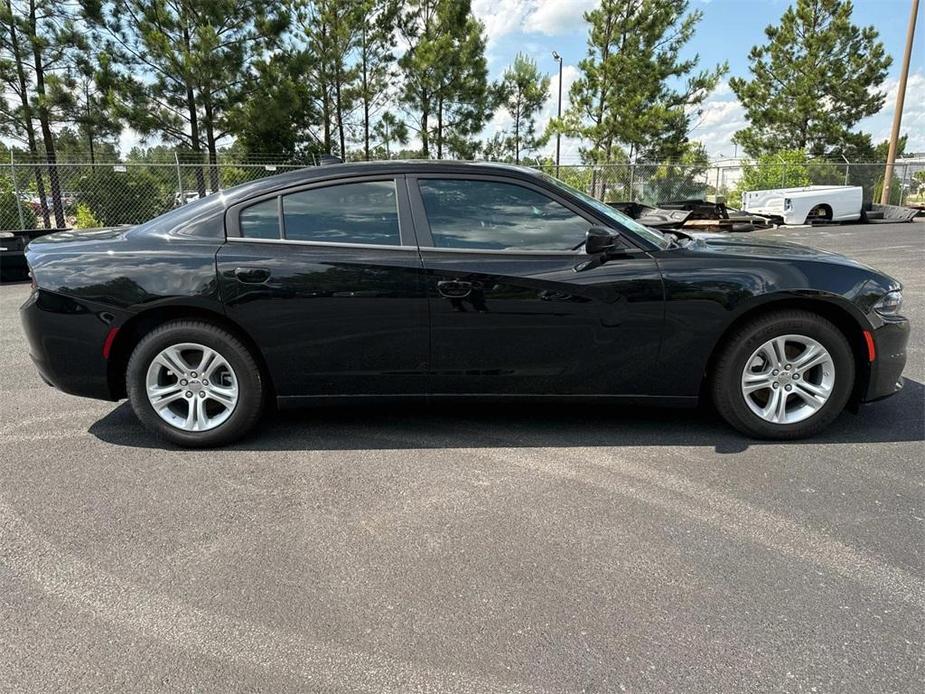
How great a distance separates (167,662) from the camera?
76.9 inches

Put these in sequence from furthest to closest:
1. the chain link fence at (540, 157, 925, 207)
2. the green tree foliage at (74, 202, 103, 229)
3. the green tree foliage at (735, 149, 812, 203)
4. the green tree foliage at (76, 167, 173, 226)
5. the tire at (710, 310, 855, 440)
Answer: the green tree foliage at (735, 149, 812, 203) < the chain link fence at (540, 157, 925, 207) < the green tree foliage at (76, 167, 173, 226) < the green tree foliage at (74, 202, 103, 229) < the tire at (710, 310, 855, 440)

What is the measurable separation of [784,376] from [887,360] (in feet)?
1.79

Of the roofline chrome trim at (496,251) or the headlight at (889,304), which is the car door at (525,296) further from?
the headlight at (889,304)

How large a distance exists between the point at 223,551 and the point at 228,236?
1697 millimetres

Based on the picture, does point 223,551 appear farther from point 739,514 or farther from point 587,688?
point 739,514

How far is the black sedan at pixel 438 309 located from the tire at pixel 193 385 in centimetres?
1

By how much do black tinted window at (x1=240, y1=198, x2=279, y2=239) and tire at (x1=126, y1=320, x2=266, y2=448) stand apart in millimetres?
554

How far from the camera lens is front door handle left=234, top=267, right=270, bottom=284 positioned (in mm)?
3342

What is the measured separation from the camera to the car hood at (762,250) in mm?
3479

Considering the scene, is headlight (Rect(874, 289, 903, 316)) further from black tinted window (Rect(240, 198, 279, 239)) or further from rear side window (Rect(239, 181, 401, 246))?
black tinted window (Rect(240, 198, 279, 239))

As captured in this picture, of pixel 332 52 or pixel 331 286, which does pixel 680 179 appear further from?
pixel 331 286

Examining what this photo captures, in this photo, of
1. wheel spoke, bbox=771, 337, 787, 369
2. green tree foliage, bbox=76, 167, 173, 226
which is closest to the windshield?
wheel spoke, bbox=771, 337, 787, 369

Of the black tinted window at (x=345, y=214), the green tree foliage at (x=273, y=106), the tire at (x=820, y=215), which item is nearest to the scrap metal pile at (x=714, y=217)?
the tire at (x=820, y=215)

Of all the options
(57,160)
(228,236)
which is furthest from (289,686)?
(57,160)
